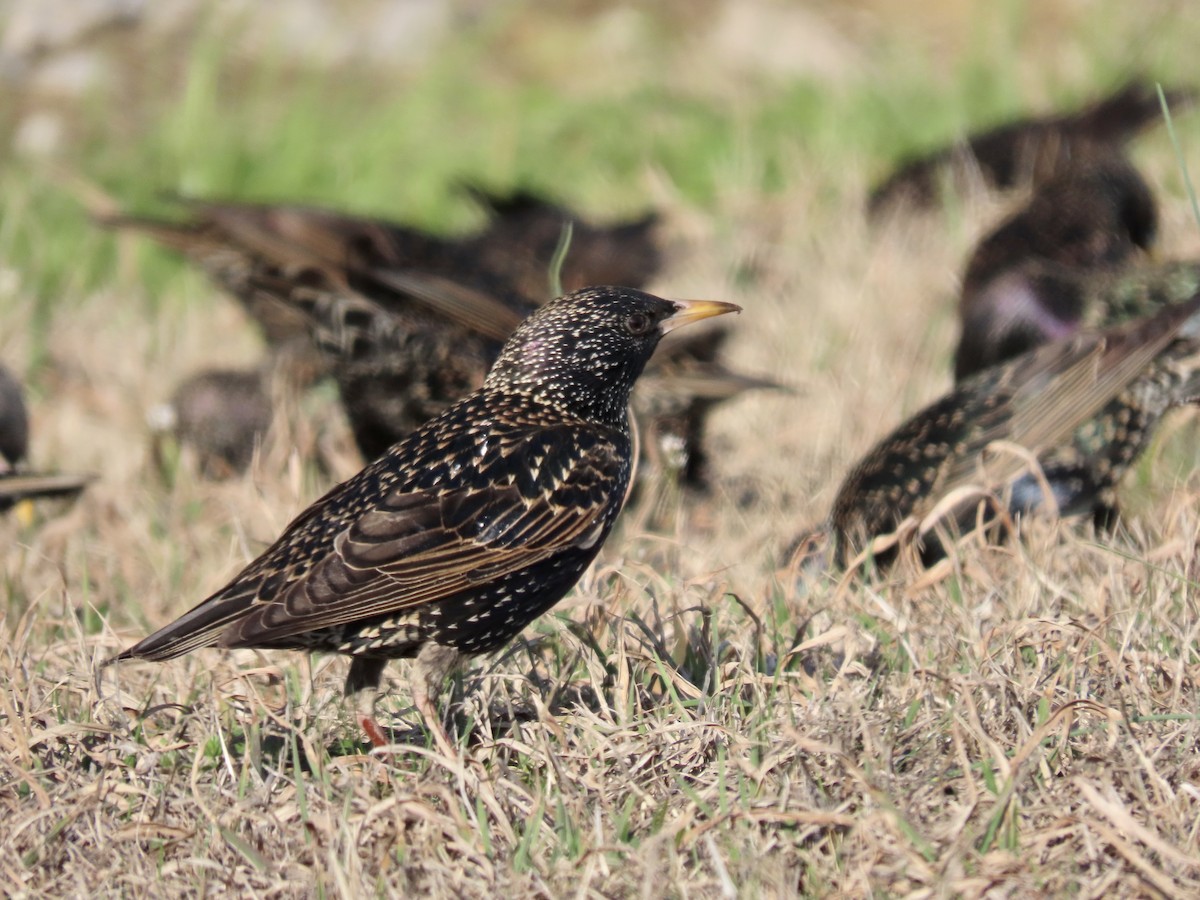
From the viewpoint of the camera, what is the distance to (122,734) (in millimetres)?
Answer: 3324

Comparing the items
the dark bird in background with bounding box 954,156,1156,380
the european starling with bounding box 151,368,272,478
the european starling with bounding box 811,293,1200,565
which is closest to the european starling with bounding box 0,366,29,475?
the european starling with bounding box 151,368,272,478

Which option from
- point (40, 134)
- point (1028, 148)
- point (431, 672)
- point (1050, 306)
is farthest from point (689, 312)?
point (40, 134)

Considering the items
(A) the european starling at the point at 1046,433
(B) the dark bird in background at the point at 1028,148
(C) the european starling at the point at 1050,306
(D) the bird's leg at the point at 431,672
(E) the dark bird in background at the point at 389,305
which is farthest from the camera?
(B) the dark bird in background at the point at 1028,148

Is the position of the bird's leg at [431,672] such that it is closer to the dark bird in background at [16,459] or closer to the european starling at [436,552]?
the european starling at [436,552]

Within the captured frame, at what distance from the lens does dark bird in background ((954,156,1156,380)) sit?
6.15 meters

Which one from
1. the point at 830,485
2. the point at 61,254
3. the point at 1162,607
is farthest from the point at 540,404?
the point at 61,254

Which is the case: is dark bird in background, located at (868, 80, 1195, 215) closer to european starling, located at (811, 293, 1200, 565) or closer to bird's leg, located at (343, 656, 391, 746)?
european starling, located at (811, 293, 1200, 565)

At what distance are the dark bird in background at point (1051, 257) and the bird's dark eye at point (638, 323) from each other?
97.5 inches

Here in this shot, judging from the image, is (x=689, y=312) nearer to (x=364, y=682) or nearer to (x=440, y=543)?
(x=440, y=543)

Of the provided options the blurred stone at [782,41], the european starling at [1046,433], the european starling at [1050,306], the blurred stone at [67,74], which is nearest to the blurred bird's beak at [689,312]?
the european starling at [1046,433]

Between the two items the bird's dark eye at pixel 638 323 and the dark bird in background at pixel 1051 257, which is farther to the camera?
the dark bird in background at pixel 1051 257

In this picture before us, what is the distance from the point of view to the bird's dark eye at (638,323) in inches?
154

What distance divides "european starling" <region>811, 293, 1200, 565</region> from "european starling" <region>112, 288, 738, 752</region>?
1400mm

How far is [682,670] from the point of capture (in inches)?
142
